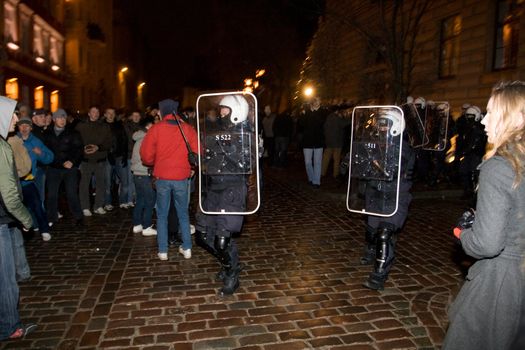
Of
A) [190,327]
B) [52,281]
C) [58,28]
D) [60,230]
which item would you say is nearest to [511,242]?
[190,327]

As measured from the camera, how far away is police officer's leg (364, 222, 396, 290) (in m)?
5.02

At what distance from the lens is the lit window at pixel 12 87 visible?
19300mm

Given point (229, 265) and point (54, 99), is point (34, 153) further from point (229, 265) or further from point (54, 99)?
point (54, 99)

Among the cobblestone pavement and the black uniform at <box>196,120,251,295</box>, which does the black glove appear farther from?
the black uniform at <box>196,120,251,295</box>

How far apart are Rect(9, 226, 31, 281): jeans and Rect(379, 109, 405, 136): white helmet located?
176 inches

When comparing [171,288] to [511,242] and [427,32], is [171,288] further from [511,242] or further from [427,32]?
[427,32]

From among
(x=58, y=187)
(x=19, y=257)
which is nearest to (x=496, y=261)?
(x=19, y=257)

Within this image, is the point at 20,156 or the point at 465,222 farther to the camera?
the point at 20,156

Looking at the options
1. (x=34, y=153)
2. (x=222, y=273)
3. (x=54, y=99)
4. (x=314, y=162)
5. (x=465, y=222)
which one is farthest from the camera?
(x=54, y=99)

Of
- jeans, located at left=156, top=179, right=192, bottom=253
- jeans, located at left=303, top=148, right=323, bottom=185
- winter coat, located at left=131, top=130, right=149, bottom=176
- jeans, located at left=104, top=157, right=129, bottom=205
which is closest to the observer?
jeans, located at left=156, top=179, right=192, bottom=253

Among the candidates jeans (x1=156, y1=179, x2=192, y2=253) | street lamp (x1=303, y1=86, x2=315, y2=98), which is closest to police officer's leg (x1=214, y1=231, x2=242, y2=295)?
jeans (x1=156, y1=179, x2=192, y2=253)

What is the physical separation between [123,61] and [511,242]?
196 feet

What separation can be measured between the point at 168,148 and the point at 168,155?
0.09 metres

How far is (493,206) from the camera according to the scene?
2166 mm
